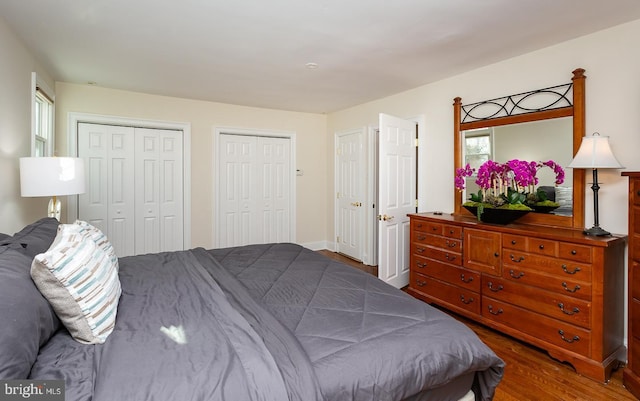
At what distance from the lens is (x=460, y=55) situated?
2.89 meters

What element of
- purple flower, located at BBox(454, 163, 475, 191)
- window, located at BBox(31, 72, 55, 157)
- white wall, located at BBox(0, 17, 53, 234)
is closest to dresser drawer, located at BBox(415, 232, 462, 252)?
purple flower, located at BBox(454, 163, 475, 191)

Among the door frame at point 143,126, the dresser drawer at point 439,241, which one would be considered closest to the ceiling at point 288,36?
the door frame at point 143,126

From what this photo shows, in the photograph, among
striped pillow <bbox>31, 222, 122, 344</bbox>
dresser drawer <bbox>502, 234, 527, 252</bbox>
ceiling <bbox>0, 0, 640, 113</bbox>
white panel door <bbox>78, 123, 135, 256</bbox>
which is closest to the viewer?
striped pillow <bbox>31, 222, 122, 344</bbox>

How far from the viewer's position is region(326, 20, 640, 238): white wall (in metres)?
2.31

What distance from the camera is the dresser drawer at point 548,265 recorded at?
2.15 meters

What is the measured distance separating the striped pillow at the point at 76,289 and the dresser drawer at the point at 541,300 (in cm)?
262

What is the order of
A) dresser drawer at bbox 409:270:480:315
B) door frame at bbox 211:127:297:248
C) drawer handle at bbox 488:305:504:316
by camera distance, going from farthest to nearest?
door frame at bbox 211:127:297:248 < dresser drawer at bbox 409:270:480:315 < drawer handle at bbox 488:305:504:316

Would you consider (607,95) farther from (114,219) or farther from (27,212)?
(114,219)

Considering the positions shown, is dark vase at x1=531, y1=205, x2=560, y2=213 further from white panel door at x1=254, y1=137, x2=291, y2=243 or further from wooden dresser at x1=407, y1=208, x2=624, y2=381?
white panel door at x1=254, y1=137, x2=291, y2=243

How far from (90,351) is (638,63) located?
3.52 m

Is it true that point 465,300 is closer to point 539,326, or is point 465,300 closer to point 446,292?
point 446,292

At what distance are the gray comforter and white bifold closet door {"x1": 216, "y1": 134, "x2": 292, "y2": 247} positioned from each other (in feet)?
10.3

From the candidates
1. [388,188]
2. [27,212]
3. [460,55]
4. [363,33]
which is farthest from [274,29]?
[27,212]

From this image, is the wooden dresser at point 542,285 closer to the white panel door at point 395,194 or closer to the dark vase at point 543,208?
the dark vase at point 543,208
